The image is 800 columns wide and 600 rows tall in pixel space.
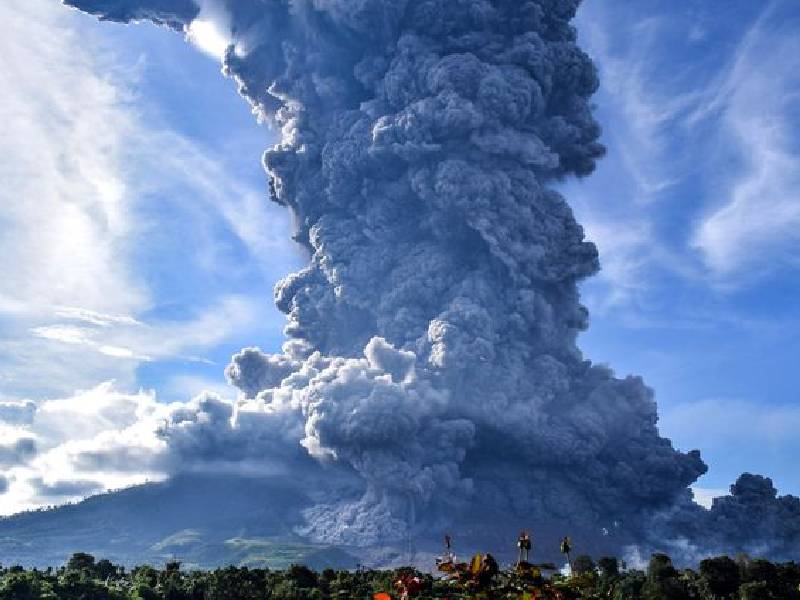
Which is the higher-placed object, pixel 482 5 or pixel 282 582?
pixel 482 5

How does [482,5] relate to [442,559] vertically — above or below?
above

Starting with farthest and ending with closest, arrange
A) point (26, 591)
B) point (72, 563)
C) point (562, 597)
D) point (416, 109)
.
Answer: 1. point (416, 109)
2. point (72, 563)
3. point (26, 591)
4. point (562, 597)

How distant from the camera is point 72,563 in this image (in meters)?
113

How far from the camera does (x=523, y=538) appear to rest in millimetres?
8688

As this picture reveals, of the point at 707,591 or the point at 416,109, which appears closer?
the point at 707,591

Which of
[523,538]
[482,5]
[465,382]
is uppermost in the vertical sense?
[482,5]

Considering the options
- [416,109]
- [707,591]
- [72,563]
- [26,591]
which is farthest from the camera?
[416,109]

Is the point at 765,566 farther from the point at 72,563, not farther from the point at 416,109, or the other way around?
the point at 416,109

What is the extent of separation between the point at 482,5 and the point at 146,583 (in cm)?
15210

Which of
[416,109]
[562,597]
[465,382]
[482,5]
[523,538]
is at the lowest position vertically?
[562,597]

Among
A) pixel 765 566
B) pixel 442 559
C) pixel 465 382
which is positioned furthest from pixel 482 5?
pixel 442 559

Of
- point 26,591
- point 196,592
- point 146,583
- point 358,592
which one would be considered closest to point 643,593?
point 358,592

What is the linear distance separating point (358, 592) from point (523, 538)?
73180 millimetres

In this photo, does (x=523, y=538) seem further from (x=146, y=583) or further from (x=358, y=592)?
(x=146, y=583)
